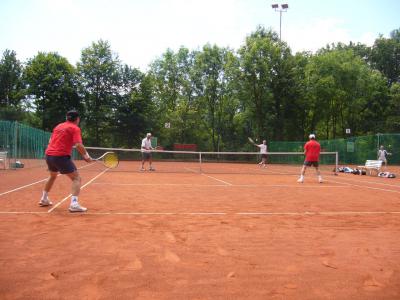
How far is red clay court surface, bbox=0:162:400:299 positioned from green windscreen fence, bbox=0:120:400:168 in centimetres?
1254

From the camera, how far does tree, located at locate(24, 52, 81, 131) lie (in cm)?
4062

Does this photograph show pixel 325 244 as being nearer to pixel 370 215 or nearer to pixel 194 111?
pixel 370 215

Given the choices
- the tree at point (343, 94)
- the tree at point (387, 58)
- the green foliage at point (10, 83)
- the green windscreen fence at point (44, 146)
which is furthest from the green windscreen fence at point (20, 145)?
the tree at point (387, 58)

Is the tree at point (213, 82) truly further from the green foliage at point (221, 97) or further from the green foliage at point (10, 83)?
the green foliage at point (10, 83)


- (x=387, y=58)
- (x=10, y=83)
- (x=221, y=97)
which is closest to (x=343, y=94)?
(x=221, y=97)

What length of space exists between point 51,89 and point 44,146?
1702cm

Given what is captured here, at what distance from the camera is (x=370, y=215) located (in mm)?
7430

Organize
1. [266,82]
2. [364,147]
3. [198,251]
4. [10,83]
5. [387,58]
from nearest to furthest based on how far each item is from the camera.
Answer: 1. [198,251]
2. [364,147]
3. [266,82]
4. [10,83]
5. [387,58]

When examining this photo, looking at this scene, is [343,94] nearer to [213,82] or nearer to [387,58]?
[213,82]

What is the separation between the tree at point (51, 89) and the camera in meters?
40.6

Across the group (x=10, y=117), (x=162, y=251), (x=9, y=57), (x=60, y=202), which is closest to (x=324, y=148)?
(x=60, y=202)

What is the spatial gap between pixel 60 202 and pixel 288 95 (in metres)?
35.6

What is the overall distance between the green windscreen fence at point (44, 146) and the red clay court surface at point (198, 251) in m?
12.5

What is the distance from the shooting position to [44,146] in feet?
85.4
